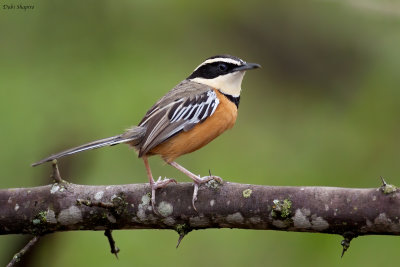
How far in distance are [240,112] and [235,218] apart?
4023 mm

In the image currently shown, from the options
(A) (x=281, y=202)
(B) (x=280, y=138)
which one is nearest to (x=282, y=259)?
(B) (x=280, y=138)

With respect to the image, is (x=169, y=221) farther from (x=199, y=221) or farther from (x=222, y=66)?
(x=222, y=66)

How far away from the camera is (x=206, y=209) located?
532 centimetres

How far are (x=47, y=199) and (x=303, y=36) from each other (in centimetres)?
527

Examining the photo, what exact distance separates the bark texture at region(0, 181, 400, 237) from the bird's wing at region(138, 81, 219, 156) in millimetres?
808

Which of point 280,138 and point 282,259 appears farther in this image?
point 280,138

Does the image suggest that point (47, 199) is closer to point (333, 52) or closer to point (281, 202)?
point (281, 202)

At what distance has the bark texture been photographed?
189 inches

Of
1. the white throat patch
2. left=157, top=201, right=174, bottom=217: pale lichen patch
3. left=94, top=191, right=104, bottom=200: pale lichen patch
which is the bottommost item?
left=157, top=201, right=174, bottom=217: pale lichen patch

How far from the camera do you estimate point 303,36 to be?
31.8ft

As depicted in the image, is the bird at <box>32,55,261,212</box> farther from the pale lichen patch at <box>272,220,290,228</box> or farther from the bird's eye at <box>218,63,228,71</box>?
the pale lichen patch at <box>272,220,290,228</box>

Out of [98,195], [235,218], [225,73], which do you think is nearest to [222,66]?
[225,73]

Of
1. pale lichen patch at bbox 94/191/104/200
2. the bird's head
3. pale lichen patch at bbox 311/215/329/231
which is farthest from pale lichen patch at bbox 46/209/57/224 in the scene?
the bird's head

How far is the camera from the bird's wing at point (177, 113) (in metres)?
6.48
